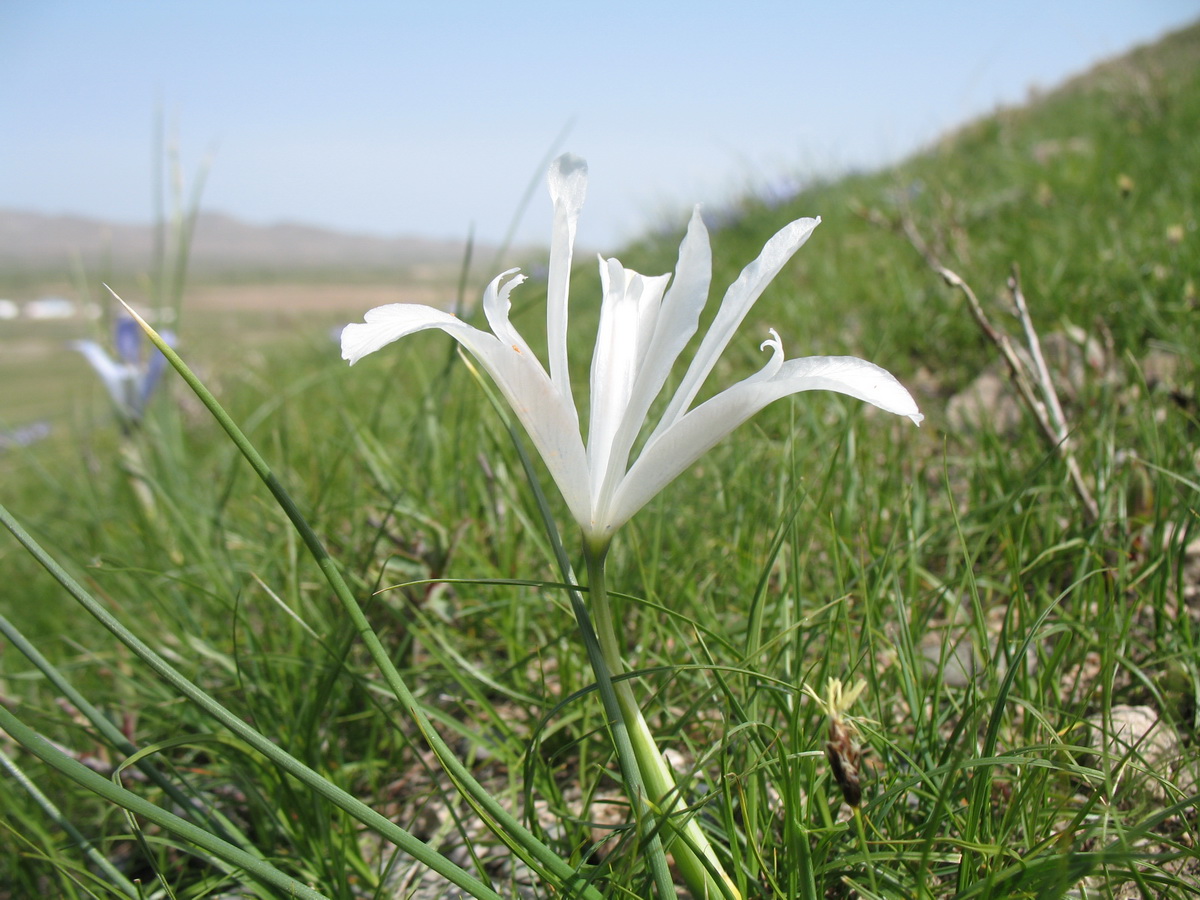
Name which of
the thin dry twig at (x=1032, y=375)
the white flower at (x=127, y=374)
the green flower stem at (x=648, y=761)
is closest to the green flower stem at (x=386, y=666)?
the green flower stem at (x=648, y=761)

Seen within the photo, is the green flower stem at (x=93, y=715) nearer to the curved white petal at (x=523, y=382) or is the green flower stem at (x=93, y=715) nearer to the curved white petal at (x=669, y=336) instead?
the curved white petal at (x=523, y=382)

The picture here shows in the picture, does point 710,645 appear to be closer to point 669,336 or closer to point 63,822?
point 669,336

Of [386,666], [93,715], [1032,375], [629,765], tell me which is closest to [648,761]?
[629,765]

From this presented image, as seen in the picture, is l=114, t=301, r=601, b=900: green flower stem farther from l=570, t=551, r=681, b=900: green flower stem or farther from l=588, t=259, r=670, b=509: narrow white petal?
l=588, t=259, r=670, b=509: narrow white petal

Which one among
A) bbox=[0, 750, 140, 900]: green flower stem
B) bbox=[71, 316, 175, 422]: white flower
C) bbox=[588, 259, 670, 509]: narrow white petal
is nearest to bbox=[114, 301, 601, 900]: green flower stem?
bbox=[588, 259, 670, 509]: narrow white petal

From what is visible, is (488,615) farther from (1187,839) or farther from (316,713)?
(1187,839)
